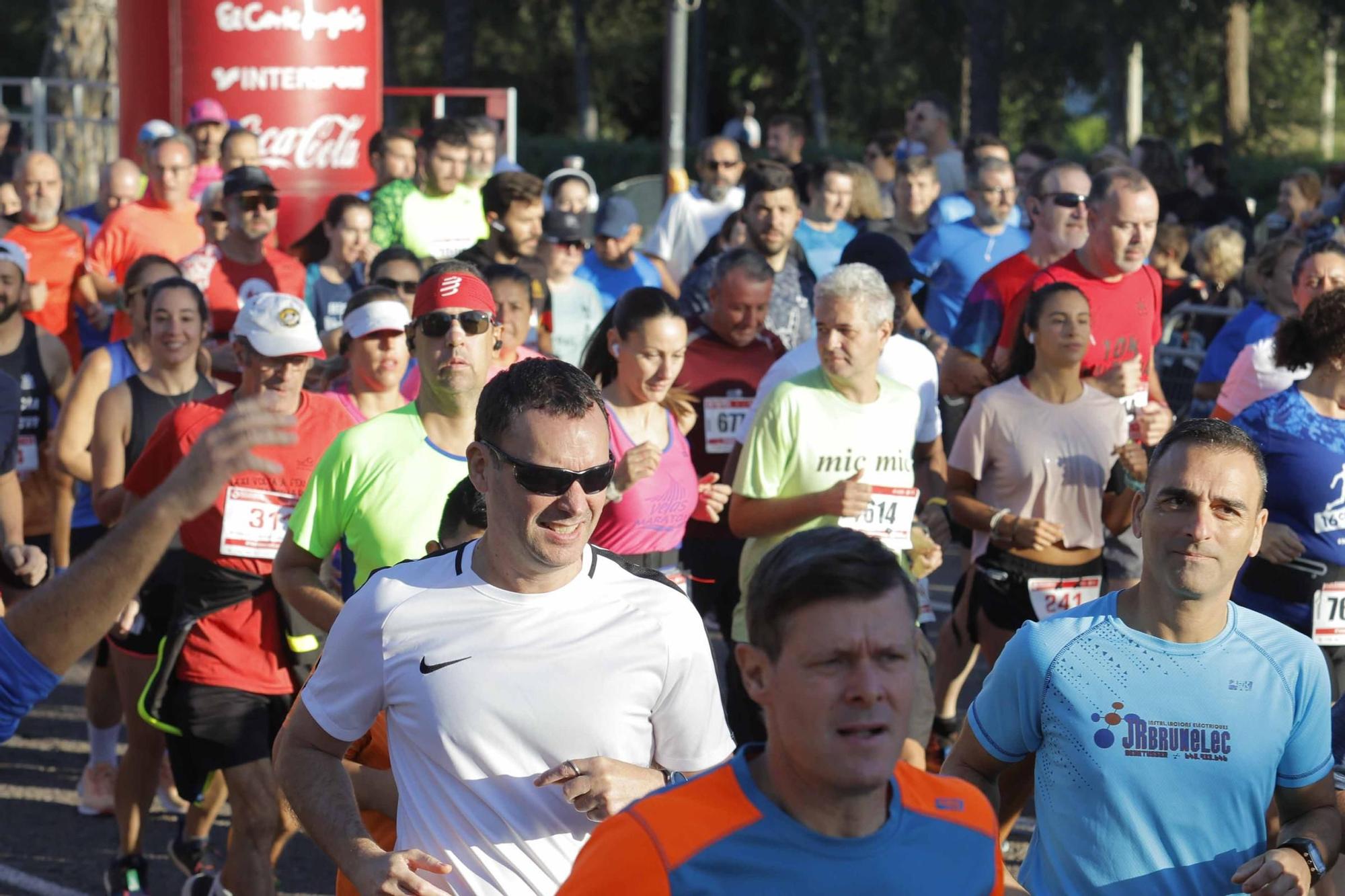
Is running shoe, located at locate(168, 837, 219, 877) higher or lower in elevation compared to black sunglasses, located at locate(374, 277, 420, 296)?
lower

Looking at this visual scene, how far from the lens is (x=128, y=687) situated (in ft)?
19.3

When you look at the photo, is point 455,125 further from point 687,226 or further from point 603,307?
point 687,226

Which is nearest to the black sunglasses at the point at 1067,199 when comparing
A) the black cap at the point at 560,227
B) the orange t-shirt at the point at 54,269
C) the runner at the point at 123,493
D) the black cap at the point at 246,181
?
the black cap at the point at 560,227

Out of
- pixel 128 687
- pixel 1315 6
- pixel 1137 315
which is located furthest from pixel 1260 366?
pixel 1315 6

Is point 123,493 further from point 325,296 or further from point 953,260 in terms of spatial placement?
point 953,260

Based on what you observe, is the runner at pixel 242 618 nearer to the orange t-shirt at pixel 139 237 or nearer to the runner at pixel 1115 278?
the runner at pixel 1115 278

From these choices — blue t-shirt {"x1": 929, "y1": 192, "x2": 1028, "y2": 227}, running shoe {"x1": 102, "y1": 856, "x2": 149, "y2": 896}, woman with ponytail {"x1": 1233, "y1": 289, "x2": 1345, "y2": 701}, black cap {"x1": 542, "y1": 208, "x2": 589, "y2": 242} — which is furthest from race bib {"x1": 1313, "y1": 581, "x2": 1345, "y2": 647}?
blue t-shirt {"x1": 929, "y1": 192, "x2": 1028, "y2": 227}

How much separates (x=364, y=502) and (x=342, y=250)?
416cm

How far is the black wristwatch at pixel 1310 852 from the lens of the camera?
3188 millimetres

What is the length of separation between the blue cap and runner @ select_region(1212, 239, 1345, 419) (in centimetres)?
355

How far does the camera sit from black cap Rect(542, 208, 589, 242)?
8625 mm

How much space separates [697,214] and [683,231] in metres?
0.16

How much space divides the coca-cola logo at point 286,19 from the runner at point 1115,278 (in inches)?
256

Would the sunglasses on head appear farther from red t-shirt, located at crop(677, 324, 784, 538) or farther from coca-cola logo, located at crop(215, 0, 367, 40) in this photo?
coca-cola logo, located at crop(215, 0, 367, 40)
